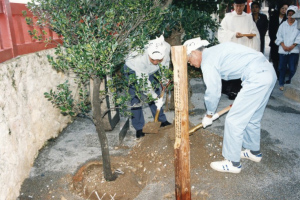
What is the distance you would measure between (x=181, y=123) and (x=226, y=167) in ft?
4.25

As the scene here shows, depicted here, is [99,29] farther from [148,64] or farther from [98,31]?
[148,64]

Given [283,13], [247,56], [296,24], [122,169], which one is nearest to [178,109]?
[247,56]

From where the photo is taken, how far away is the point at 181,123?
9.05 feet

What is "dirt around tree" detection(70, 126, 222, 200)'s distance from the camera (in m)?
3.49

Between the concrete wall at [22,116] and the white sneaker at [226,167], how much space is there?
2.67 m

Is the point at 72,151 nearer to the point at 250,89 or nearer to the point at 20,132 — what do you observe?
the point at 20,132

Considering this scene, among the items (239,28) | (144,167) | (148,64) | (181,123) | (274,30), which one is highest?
(239,28)

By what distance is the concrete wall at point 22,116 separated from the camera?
10.5 ft

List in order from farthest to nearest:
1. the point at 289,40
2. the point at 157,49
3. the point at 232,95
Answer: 1. the point at 289,40
2. the point at 232,95
3. the point at 157,49

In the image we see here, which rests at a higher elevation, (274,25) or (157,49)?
(274,25)

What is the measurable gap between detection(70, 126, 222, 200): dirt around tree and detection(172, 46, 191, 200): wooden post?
42 cm

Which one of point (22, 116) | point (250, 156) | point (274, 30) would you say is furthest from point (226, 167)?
point (274, 30)

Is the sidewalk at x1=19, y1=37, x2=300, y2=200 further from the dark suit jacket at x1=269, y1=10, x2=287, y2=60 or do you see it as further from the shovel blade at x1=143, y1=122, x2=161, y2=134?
the dark suit jacket at x1=269, y1=10, x2=287, y2=60

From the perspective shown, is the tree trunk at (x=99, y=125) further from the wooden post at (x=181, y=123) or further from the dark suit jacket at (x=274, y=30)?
the dark suit jacket at (x=274, y=30)
